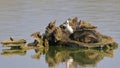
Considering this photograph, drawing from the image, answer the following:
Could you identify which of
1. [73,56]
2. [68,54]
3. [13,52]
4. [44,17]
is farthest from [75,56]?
[44,17]

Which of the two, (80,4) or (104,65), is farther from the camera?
(80,4)

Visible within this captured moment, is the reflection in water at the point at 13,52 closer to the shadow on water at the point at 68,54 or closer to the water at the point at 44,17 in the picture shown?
the shadow on water at the point at 68,54

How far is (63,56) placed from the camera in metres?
20.4

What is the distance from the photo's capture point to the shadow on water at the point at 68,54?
1958 centimetres

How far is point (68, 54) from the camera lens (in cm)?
2062

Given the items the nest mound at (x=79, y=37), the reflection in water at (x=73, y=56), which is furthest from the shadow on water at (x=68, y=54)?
the nest mound at (x=79, y=37)

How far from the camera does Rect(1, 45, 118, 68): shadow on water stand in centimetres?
1958

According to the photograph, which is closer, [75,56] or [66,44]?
[75,56]

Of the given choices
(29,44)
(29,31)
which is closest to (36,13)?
(29,31)

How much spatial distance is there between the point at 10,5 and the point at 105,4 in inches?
200

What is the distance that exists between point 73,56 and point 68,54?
298mm

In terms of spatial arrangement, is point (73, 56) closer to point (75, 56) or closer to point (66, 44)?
point (75, 56)

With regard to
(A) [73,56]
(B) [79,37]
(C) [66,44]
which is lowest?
(A) [73,56]

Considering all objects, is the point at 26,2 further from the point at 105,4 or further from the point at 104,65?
the point at 104,65
